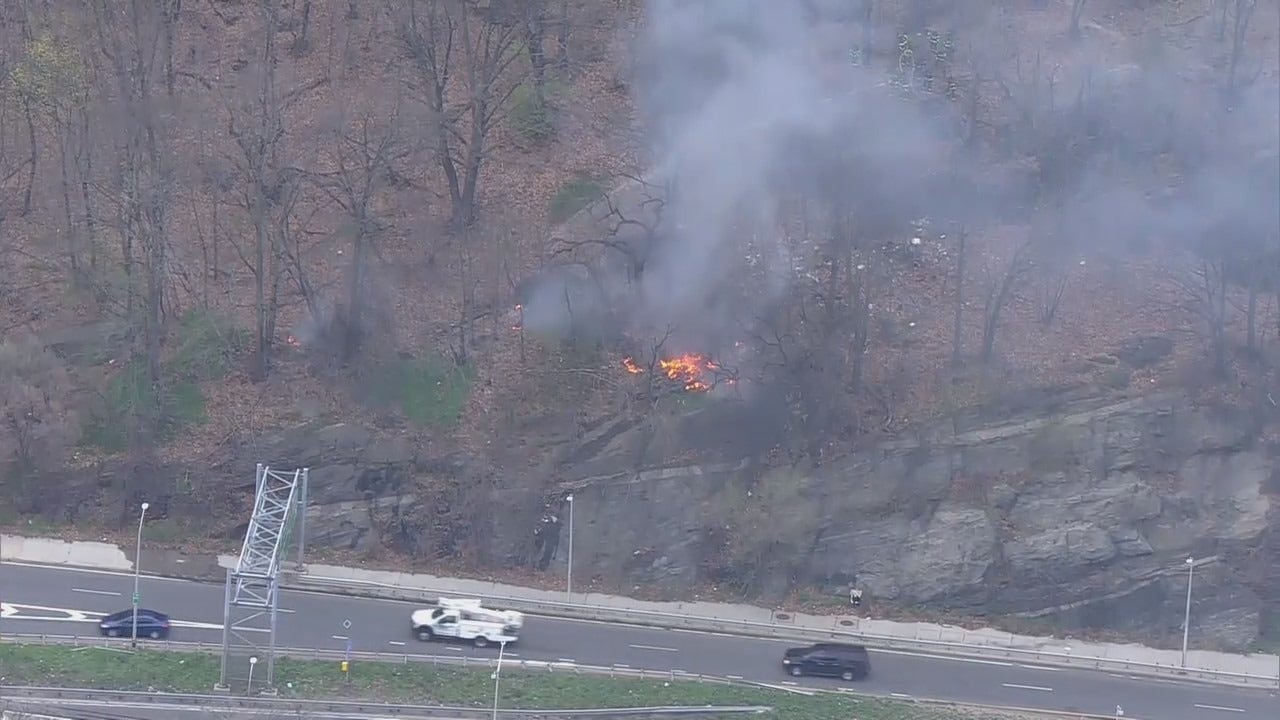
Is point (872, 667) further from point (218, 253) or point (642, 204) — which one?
point (218, 253)

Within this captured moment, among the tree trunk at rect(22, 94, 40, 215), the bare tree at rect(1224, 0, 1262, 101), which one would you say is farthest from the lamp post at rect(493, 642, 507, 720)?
the bare tree at rect(1224, 0, 1262, 101)

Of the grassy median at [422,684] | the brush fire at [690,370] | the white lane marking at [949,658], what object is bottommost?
the grassy median at [422,684]

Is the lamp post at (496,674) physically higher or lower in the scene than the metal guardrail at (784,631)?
lower

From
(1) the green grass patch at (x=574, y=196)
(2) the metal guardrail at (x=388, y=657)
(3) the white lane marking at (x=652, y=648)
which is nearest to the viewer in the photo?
(2) the metal guardrail at (x=388, y=657)

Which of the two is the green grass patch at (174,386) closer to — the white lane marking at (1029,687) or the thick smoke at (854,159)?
the thick smoke at (854,159)

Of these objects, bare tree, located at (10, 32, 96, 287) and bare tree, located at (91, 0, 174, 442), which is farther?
bare tree, located at (10, 32, 96, 287)

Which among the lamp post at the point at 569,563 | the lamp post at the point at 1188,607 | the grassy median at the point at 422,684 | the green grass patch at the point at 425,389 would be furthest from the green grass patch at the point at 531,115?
the lamp post at the point at 1188,607

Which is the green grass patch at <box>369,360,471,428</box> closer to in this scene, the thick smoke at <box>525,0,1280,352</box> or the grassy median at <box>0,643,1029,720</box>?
the thick smoke at <box>525,0,1280,352</box>

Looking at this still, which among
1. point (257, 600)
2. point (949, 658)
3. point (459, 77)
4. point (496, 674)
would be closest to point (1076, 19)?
point (459, 77)
